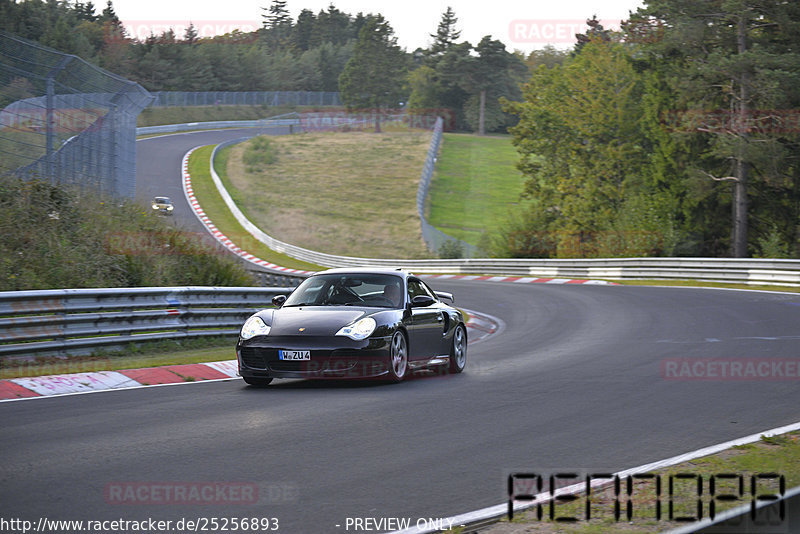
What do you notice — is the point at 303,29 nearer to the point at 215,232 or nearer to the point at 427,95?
the point at 427,95

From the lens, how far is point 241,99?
114 metres

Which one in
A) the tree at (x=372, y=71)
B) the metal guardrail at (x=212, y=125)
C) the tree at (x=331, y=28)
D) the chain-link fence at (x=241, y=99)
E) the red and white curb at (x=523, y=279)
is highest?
the tree at (x=331, y=28)

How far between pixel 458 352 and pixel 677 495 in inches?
277

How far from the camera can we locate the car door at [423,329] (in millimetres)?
11312

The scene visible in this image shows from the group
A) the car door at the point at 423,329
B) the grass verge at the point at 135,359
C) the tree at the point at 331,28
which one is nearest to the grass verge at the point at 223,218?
the grass verge at the point at 135,359

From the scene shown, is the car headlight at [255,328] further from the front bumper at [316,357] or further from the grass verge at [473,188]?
the grass verge at [473,188]

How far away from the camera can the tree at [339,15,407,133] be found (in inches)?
4601

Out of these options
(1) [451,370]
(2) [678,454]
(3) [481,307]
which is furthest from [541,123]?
(2) [678,454]

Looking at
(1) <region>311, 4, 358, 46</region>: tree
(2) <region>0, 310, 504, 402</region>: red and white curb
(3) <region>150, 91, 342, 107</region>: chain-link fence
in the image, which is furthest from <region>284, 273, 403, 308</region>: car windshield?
(1) <region>311, 4, 358, 46</region>: tree

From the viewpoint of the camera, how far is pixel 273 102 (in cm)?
11894

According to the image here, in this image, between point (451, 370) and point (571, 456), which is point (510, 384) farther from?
point (571, 456)

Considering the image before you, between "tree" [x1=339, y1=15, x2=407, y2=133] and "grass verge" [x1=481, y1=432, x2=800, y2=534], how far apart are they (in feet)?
369

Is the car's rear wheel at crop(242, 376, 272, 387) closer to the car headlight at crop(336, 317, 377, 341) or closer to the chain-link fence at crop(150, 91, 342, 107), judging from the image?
the car headlight at crop(336, 317, 377, 341)

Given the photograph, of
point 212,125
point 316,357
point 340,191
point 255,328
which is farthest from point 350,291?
point 212,125
